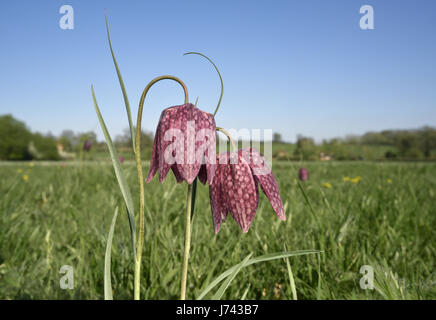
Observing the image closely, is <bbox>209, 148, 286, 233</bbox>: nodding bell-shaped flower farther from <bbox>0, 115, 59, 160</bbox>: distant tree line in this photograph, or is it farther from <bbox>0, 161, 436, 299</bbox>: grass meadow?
<bbox>0, 115, 59, 160</bbox>: distant tree line

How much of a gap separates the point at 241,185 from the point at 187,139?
141mm

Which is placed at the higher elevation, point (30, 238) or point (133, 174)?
point (133, 174)

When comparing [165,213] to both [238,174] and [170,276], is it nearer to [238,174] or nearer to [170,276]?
[170,276]

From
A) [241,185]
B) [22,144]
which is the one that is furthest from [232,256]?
[22,144]

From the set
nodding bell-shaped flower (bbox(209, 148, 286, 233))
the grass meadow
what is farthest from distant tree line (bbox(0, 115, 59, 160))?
nodding bell-shaped flower (bbox(209, 148, 286, 233))

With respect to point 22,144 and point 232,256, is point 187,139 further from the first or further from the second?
point 22,144

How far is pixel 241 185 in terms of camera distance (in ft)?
2.11

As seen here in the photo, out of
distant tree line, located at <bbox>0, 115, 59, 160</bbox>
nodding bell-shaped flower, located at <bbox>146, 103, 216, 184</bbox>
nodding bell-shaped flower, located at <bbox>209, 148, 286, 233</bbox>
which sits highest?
distant tree line, located at <bbox>0, 115, 59, 160</bbox>

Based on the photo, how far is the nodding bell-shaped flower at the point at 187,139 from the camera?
0.60 metres

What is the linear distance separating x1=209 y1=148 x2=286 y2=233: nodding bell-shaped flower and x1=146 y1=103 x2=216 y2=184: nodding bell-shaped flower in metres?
0.05

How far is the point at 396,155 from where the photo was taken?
9672mm

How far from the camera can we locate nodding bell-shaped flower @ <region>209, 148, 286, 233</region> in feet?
2.12

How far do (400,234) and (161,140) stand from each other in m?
1.24
